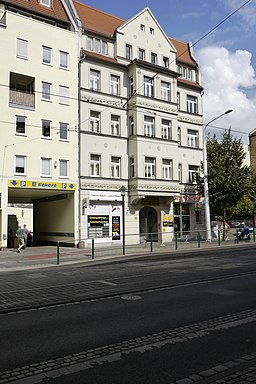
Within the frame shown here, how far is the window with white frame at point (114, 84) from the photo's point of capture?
94.4 feet

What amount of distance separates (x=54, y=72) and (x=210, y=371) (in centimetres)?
2557

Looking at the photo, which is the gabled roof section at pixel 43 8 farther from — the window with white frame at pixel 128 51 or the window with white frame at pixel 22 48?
the window with white frame at pixel 128 51

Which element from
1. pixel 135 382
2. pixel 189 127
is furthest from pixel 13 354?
pixel 189 127

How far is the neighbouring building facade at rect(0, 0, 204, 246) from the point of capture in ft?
83.2

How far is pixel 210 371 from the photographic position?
4406 mm

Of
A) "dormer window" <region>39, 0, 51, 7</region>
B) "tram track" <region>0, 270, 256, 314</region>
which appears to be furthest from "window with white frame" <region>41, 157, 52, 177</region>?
"tram track" <region>0, 270, 256, 314</region>

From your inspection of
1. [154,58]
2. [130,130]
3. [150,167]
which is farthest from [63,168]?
[154,58]

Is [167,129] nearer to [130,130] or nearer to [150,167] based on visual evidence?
[130,130]

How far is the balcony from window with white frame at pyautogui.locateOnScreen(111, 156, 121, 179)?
685cm

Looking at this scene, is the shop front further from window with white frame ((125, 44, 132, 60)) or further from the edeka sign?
window with white frame ((125, 44, 132, 60))

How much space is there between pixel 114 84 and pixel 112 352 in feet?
85.2

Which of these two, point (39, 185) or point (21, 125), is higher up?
point (21, 125)

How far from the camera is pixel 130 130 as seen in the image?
29.1 meters

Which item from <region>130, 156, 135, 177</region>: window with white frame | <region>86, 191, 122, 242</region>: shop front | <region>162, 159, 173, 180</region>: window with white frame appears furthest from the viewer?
<region>162, 159, 173, 180</region>: window with white frame
